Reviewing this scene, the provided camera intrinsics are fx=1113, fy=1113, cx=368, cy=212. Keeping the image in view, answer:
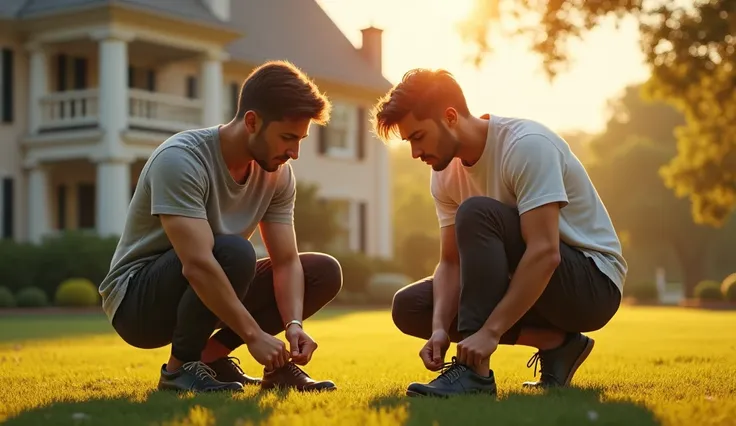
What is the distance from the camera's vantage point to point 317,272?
5.77m

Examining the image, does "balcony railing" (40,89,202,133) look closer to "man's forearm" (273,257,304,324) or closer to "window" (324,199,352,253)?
"window" (324,199,352,253)

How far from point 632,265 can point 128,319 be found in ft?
194

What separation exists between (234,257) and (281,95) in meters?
0.78

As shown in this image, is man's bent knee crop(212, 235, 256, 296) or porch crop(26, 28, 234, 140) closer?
man's bent knee crop(212, 235, 256, 296)

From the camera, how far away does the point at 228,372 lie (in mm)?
5758

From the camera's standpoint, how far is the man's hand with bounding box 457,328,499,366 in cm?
484

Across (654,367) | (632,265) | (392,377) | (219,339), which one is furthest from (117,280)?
(632,265)

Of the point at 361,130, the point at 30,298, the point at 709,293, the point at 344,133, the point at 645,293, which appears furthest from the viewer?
the point at 645,293

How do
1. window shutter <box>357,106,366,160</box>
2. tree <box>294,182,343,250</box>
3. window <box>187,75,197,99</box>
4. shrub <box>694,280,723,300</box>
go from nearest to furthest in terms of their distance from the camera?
tree <box>294,182,343,250</box> → window <box>187,75,197,99</box> → shrub <box>694,280,723,300</box> → window shutter <box>357,106,366,160</box>

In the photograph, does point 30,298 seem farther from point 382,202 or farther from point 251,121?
point 251,121

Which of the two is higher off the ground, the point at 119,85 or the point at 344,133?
the point at 119,85

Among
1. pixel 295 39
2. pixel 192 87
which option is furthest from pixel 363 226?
pixel 192 87

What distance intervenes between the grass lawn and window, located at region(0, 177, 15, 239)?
15773mm

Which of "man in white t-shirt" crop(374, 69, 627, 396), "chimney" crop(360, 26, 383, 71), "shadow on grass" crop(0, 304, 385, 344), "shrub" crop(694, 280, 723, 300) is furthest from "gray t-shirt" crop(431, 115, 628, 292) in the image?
"chimney" crop(360, 26, 383, 71)
